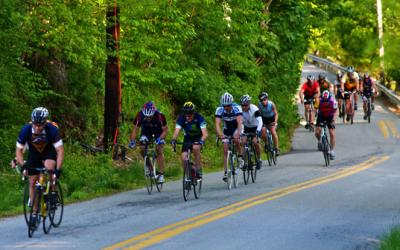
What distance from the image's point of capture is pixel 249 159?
2003 cm

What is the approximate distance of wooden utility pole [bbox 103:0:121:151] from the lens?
20.5 metres

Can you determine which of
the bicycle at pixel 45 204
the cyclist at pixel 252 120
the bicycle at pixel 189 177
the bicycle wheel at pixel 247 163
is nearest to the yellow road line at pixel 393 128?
the cyclist at pixel 252 120

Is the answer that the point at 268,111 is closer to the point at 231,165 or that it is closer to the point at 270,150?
the point at 270,150

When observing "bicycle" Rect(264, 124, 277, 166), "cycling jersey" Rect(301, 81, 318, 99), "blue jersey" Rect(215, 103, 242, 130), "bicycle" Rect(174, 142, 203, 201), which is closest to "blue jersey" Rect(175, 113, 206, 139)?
"bicycle" Rect(174, 142, 203, 201)

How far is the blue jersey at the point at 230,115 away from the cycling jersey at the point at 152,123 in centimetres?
152

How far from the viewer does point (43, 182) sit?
40.9 feet

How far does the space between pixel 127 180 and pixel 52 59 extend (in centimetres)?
486

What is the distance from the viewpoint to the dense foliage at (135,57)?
18.8 metres

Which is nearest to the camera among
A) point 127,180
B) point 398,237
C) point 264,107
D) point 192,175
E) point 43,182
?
point 398,237

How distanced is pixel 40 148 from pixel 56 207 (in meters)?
0.90

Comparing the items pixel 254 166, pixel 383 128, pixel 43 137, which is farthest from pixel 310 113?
pixel 43 137

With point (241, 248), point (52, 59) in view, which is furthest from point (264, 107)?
point (241, 248)

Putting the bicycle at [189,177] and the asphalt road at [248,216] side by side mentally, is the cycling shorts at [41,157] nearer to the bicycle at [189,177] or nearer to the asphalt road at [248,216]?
the asphalt road at [248,216]

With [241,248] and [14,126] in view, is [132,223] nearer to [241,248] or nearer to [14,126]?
[241,248]
